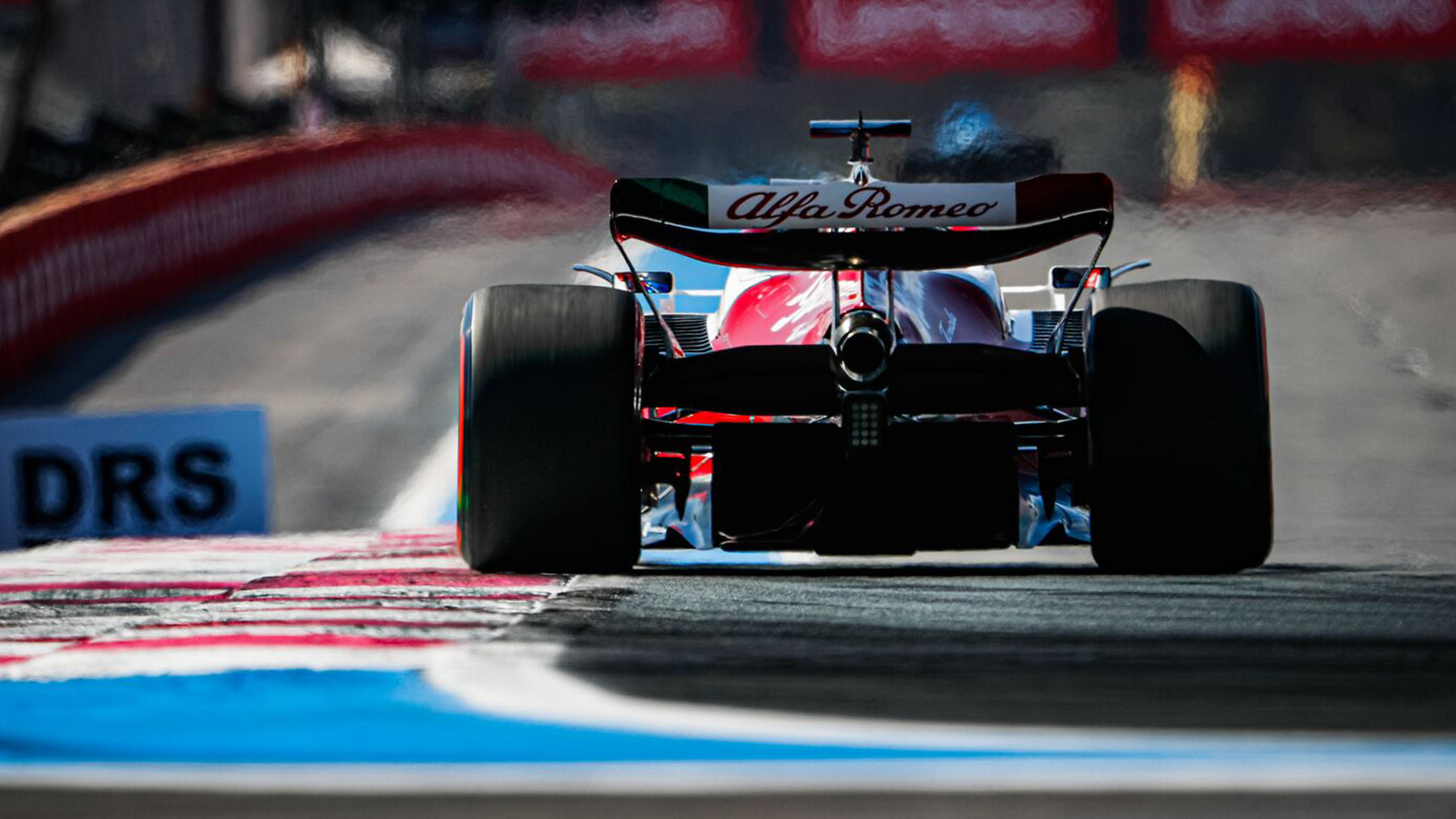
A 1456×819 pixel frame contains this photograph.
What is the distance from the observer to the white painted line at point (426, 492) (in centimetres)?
965

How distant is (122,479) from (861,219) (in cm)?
518

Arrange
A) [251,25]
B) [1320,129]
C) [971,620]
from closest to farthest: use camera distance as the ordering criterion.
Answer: [971,620], [1320,129], [251,25]

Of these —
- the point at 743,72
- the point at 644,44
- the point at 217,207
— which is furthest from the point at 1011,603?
the point at 743,72

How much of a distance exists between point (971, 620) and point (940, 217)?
1083mm

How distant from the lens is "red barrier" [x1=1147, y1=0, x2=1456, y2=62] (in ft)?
66.8

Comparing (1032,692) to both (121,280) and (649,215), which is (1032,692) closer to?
(649,215)

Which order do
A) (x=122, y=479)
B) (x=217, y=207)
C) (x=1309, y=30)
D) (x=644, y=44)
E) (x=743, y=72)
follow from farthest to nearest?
(x=743, y=72) → (x=644, y=44) → (x=1309, y=30) → (x=217, y=207) → (x=122, y=479)

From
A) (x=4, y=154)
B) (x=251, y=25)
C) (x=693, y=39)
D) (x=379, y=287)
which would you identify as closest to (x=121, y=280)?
(x=379, y=287)

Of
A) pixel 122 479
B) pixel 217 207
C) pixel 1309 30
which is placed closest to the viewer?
pixel 122 479

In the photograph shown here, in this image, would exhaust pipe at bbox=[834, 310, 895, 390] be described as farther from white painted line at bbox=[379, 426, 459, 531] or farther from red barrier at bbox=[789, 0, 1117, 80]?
red barrier at bbox=[789, 0, 1117, 80]

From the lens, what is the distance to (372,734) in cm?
250

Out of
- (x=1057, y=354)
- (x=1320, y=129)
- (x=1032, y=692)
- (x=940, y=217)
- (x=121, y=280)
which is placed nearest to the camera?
(x=1032, y=692)

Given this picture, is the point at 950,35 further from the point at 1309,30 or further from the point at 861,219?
the point at 861,219

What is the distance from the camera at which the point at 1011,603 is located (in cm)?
414
